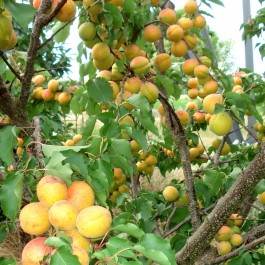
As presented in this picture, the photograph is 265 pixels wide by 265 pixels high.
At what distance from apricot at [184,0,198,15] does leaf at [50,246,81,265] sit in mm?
1031

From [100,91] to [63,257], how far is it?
64 centimetres

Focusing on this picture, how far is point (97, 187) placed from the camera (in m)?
0.67

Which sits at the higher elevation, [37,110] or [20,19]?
[20,19]

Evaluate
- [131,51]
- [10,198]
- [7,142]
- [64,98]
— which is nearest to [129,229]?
[10,198]

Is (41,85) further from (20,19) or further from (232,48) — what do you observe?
(232,48)

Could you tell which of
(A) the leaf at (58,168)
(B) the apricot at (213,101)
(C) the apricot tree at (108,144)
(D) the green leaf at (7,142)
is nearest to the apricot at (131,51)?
(C) the apricot tree at (108,144)

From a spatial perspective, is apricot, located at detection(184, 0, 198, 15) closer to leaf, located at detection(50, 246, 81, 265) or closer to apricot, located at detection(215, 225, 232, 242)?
apricot, located at detection(215, 225, 232, 242)

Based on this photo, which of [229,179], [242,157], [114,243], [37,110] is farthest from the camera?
[242,157]

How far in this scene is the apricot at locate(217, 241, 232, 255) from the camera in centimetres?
131

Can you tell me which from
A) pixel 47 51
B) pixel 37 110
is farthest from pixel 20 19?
pixel 47 51

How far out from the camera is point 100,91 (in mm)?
1077

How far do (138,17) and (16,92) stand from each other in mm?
654

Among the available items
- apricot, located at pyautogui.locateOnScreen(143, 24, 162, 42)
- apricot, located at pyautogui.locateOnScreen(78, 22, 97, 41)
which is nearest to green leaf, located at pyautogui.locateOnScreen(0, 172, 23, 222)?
apricot, located at pyautogui.locateOnScreen(78, 22, 97, 41)

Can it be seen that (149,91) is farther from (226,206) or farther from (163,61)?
(226,206)
